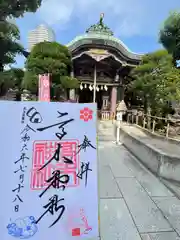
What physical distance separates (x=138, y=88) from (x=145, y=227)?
839 cm

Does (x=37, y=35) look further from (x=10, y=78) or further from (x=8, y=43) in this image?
(x=10, y=78)

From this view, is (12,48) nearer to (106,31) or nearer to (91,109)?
(91,109)

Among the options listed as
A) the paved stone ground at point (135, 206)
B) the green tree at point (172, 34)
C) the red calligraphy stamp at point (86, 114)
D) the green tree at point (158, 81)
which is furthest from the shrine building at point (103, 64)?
the red calligraphy stamp at point (86, 114)

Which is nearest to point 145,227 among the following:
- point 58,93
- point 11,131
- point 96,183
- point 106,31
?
point 96,183

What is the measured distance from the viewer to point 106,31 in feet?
53.5

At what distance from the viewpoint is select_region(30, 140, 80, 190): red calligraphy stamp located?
5.62 ft

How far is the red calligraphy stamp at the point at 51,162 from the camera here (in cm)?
171

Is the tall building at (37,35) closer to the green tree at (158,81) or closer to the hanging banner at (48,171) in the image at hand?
the green tree at (158,81)

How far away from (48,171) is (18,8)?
845 cm

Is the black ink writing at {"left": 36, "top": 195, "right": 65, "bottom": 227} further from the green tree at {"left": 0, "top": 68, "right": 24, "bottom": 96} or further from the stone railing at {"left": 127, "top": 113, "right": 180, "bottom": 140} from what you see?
the green tree at {"left": 0, "top": 68, "right": 24, "bottom": 96}

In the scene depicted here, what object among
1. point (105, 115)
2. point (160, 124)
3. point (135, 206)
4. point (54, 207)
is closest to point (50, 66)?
point (105, 115)

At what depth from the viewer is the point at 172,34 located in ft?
41.5

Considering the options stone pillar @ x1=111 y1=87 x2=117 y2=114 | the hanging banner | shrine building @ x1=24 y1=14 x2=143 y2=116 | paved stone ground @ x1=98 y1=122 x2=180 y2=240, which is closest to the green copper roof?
shrine building @ x1=24 y1=14 x2=143 y2=116

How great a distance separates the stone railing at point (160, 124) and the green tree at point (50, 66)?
4.33 m
